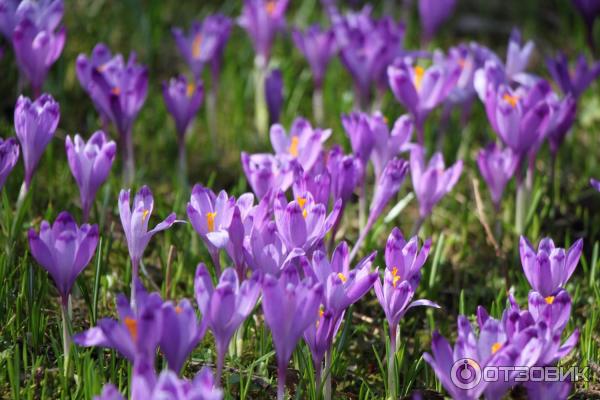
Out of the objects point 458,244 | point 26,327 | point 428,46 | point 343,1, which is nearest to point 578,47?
point 428,46

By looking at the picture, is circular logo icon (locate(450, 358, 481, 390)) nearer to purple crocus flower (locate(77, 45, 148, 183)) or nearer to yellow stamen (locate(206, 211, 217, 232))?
yellow stamen (locate(206, 211, 217, 232))

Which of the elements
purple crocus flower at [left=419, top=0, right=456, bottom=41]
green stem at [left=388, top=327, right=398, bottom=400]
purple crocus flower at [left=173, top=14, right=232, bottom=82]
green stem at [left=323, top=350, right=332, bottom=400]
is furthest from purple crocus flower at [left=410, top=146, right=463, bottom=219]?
purple crocus flower at [left=419, top=0, right=456, bottom=41]

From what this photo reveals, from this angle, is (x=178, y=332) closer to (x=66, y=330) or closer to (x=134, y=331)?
(x=134, y=331)

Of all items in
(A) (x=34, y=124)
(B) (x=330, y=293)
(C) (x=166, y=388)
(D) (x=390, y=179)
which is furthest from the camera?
(D) (x=390, y=179)

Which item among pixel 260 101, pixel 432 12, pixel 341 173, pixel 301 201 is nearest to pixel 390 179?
pixel 341 173

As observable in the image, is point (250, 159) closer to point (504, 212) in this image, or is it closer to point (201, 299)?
point (201, 299)

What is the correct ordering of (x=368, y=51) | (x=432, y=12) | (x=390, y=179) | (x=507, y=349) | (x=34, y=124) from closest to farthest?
(x=507, y=349) → (x=34, y=124) → (x=390, y=179) → (x=368, y=51) → (x=432, y=12)

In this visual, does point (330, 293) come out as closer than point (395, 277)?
Yes
